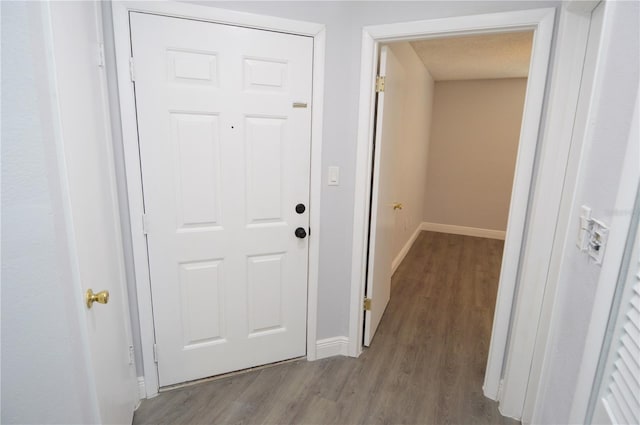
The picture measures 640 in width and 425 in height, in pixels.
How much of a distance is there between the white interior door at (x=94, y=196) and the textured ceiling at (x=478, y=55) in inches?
90.6

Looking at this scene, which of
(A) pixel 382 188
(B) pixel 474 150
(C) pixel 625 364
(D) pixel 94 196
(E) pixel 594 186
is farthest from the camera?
(B) pixel 474 150

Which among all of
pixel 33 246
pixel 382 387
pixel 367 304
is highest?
pixel 33 246

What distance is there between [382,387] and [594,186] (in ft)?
5.01

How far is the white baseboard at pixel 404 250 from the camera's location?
3.71m

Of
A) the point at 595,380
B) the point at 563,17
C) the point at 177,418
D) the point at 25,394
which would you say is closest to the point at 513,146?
the point at 563,17

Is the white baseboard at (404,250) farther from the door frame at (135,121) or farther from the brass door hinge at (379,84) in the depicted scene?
the brass door hinge at (379,84)

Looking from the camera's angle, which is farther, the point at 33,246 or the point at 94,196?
the point at 94,196

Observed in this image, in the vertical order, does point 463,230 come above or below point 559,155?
below

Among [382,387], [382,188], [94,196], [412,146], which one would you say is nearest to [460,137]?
[412,146]

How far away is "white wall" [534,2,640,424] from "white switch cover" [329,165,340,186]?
3.81ft

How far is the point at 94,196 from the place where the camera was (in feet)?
4.17

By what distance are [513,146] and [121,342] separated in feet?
16.8

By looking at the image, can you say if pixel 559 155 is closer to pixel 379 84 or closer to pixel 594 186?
pixel 594 186

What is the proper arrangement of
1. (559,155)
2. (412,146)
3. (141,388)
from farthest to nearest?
(412,146), (141,388), (559,155)
